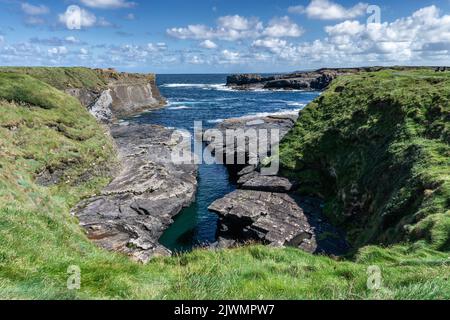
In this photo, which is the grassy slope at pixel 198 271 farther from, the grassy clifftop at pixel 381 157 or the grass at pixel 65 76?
the grass at pixel 65 76

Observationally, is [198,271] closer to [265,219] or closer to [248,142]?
[265,219]

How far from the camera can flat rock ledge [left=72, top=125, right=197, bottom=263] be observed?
3419cm

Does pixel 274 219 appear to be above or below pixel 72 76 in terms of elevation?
below

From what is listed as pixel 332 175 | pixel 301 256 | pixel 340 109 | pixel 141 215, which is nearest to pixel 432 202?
pixel 301 256

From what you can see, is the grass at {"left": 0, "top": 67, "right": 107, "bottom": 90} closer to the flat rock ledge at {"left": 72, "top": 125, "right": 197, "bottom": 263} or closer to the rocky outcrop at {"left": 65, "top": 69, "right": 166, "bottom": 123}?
the rocky outcrop at {"left": 65, "top": 69, "right": 166, "bottom": 123}

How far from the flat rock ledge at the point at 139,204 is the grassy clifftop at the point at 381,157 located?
1525 cm

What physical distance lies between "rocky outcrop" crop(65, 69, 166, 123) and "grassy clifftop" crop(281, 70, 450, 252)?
6774 centimetres

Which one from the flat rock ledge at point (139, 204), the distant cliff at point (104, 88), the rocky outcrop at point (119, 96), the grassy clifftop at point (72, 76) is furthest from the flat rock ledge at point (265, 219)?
the grassy clifftop at point (72, 76)

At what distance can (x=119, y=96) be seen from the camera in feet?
415

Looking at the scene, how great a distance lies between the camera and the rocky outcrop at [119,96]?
357ft

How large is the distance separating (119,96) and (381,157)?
105465mm

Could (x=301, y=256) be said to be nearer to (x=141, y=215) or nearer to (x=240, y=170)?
(x=141, y=215)

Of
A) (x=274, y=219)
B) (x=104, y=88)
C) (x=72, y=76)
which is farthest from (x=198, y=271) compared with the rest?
(x=104, y=88)

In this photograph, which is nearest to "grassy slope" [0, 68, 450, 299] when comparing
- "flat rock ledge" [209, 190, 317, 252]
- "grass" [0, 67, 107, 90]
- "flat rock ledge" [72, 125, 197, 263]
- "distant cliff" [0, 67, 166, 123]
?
"flat rock ledge" [72, 125, 197, 263]
